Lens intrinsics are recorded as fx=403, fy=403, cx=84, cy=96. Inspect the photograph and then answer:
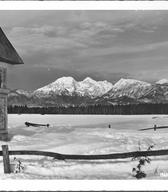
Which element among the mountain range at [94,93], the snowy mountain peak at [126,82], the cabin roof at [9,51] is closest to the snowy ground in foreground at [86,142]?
the mountain range at [94,93]

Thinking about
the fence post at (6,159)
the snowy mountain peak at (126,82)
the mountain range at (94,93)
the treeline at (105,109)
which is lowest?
the fence post at (6,159)

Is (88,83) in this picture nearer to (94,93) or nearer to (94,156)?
(94,93)

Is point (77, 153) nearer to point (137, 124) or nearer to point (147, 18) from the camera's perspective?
point (137, 124)

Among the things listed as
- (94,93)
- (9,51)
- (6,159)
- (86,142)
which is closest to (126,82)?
(94,93)

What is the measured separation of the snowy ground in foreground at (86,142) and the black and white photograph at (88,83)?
15mm

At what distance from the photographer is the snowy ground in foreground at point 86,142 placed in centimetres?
561

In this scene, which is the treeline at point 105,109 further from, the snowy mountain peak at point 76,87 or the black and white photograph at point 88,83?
the snowy mountain peak at point 76,87

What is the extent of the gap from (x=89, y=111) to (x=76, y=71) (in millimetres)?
649

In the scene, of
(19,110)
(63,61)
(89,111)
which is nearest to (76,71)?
(63,61)

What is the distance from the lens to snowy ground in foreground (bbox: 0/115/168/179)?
18.4 ft

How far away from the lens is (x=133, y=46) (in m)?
5.95

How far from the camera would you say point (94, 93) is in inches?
235

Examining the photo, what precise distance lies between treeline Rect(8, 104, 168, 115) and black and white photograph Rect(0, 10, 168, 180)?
1cm

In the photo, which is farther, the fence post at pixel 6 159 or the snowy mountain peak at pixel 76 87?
the snowy mountain peak at pixel 76 87
